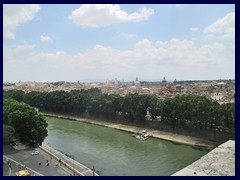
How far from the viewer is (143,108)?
19.5 m

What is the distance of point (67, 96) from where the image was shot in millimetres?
25656

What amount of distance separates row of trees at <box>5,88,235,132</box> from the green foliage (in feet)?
29.8

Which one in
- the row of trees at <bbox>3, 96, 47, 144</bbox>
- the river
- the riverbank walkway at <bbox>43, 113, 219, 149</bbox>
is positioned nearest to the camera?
the river

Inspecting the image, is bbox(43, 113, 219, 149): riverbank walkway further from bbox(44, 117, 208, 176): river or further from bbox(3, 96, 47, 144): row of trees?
bbox(3, 96, 47, 144): row of trees

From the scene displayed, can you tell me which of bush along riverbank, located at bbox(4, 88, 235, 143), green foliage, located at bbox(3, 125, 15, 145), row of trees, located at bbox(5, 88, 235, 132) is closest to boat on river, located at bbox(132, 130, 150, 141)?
bush along riverbank, located at bbox(4, 88, 235, 143)

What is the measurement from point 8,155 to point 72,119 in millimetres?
12235

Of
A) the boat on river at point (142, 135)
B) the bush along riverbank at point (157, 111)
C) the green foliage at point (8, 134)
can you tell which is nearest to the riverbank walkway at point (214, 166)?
the bush along riverbank at point (157, 111)

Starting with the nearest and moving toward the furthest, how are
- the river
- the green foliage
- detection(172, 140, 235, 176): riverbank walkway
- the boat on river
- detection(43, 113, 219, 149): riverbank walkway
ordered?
1. detection(172, 140, 235, 176): riverbank walkway
2. the river
3. the green foliage
4. detection(43, 113, 219, 149): riverbank walkway
5. the boat on river

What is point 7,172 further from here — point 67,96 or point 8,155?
point 67,96

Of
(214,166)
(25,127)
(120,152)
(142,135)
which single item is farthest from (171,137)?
(25,127)

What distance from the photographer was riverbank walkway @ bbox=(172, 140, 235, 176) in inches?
349

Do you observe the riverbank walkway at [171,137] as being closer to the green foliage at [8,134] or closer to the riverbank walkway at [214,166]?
the riverbank walkway at [214,166]

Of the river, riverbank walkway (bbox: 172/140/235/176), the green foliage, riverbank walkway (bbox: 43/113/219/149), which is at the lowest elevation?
the river

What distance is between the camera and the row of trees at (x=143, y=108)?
1561cm
